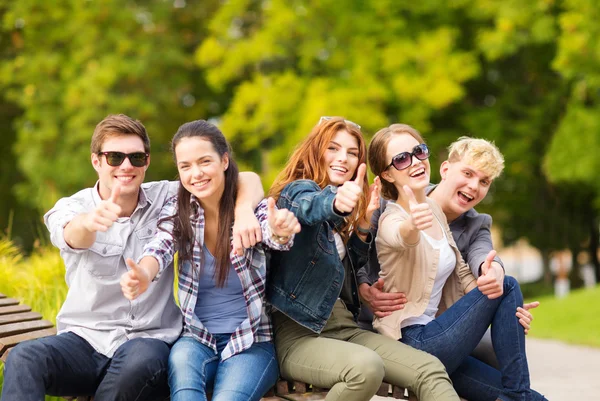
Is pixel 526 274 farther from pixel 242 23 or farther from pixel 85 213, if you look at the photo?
pixel 85 213

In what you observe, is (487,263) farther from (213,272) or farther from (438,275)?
(213,272)

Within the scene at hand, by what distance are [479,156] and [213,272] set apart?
1.49 meters

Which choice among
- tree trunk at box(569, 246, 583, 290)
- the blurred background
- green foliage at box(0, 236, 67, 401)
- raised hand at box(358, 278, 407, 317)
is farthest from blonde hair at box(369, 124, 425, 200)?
tree trunk at box(569, 246, 583, 290)

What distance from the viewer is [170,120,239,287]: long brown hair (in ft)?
10.7

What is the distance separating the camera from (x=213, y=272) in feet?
10.8

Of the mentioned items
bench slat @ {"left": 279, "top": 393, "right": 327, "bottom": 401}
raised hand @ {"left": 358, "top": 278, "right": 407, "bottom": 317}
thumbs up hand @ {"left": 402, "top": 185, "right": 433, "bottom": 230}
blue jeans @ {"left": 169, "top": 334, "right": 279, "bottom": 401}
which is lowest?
bench slat @ {"left": 279, "top": 393, "right": 327, "bottom": 401}

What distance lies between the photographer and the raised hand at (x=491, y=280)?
133 inches

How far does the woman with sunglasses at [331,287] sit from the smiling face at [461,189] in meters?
0.58

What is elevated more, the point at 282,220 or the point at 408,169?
the point at 408,169

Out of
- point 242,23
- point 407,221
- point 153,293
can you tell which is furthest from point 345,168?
point 242,23

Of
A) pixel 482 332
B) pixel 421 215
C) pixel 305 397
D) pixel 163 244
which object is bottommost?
pixel 305 397

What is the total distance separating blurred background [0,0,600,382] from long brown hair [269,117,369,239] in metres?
8.85

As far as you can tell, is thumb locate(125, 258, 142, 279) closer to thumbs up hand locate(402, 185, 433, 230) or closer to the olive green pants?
the olive green pants

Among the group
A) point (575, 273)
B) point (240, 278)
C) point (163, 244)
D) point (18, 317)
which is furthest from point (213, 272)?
point (575, 273)
